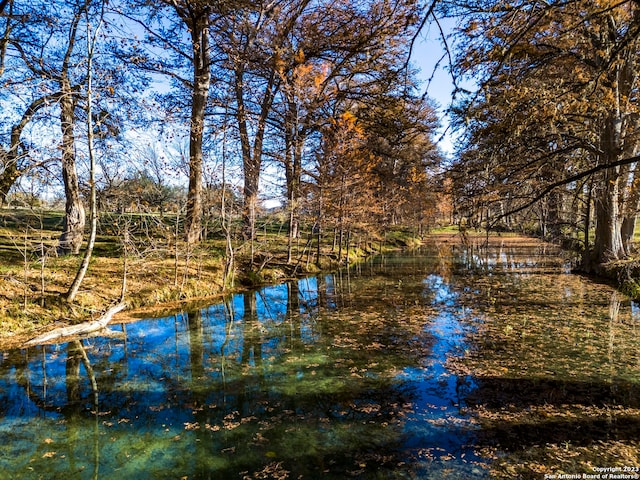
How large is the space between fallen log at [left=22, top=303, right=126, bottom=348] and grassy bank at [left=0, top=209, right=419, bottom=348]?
0.26 meters

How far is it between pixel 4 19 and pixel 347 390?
42.6 feet

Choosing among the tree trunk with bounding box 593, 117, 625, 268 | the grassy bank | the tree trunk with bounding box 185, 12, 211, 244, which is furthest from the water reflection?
the tree trunk with bounding box 593, 117, 625, 268

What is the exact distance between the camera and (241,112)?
51.2 ft

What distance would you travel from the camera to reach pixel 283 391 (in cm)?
534

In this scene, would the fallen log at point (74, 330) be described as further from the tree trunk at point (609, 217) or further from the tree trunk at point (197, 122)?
the tree trunk at point (609, 217)

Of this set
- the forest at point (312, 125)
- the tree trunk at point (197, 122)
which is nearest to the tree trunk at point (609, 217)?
the forest at point (312, 125)

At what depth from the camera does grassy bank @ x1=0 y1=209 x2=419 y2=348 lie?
25.9 ft

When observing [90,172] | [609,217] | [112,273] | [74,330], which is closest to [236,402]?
[74,330]

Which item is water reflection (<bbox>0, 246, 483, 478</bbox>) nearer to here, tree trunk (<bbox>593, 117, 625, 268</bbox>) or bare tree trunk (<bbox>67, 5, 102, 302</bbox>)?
bare tree trunk (<bbox>67, 5, 102, 302</bbox>)

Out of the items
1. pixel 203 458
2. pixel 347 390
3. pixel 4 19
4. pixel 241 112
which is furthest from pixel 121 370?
pixel 241 112

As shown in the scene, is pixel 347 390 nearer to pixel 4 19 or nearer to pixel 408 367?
pixel 408 367

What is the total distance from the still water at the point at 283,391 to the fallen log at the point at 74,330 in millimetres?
266

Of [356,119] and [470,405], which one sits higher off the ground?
[356,119]

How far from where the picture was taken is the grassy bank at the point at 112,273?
789 cm
